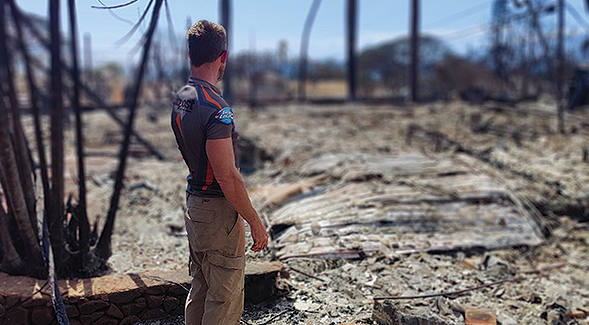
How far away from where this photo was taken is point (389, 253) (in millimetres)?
3762

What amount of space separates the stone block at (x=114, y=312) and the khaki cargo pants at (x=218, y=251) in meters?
0.72

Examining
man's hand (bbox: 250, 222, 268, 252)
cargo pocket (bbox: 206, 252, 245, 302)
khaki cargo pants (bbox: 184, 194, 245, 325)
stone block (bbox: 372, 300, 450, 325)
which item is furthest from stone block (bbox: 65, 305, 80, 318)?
stone block (bbox: 372, 300, 450, 325)

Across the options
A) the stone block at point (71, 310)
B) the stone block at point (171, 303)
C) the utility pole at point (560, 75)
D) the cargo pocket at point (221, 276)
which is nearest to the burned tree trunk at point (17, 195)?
the stone block at point (71, 310)

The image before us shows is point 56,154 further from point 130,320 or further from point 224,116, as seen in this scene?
point 224,116

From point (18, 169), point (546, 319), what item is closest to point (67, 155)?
point (18, 169)

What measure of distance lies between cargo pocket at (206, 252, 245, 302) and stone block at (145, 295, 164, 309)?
71cm

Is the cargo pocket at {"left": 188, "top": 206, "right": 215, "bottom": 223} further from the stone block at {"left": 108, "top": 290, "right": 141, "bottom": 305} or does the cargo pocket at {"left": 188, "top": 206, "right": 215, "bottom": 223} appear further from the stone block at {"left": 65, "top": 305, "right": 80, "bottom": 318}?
the stone block at {"left": 65, "top": 305, "right": 80, "bottom": 318}

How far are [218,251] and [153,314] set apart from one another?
3.01ft

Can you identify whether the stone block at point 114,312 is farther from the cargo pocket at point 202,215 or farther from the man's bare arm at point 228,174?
the man's bare arm at point 228,174

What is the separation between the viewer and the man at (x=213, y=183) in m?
2.04

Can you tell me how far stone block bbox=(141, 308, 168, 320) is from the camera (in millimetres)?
2803

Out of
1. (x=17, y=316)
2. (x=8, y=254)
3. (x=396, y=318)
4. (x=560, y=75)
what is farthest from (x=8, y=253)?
(x=560, y=75)

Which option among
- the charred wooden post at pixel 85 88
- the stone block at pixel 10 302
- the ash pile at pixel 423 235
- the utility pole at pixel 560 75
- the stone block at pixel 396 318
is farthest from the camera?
the utility pole at pixel 560 75

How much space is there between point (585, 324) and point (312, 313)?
2029mm
